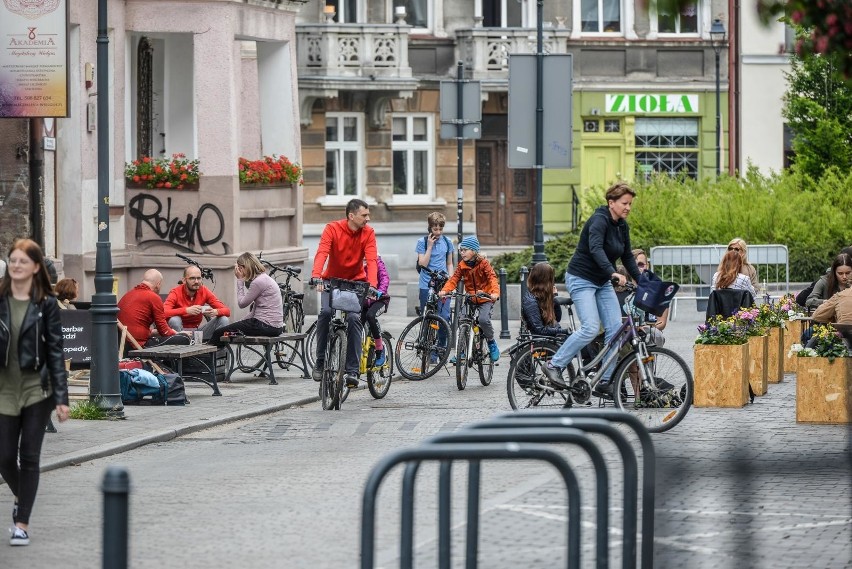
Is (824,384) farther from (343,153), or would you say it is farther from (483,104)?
(483,104)

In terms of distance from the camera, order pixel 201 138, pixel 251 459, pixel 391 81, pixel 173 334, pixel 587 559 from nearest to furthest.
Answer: pixel 587 559
pixel 251 459
pixel 173 334
pixel 201 138
pixel 391 81

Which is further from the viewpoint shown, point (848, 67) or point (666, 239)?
point (666, 239)

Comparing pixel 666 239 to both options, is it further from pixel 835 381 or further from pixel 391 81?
pixel 835 381

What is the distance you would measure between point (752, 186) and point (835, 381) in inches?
771

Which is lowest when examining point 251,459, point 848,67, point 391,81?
point 251,459

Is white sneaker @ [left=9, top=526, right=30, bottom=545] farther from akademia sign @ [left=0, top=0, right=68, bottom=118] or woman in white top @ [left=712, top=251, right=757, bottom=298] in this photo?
woman in white top @ [left=712, top=251, right=757, bottom=298]

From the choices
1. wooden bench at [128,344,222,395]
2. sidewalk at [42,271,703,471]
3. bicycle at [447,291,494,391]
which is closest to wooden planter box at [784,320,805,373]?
sidewalk at [42,271,703,471]

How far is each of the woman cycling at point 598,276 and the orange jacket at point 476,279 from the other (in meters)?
3.61

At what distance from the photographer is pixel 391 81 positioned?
41.2 m

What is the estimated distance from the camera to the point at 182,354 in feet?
54.0

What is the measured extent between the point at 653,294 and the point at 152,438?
4042 millimetres

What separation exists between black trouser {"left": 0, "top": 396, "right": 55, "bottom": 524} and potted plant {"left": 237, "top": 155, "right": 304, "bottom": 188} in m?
14.7

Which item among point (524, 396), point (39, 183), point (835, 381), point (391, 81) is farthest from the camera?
point (391, 81)

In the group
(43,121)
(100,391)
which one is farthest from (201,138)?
(100,391)
